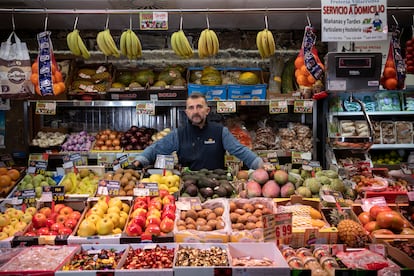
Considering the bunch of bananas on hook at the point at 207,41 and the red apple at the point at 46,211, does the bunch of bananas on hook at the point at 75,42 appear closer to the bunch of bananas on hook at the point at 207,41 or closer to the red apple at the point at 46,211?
the bunch of bananas on hook at the point at 207,41

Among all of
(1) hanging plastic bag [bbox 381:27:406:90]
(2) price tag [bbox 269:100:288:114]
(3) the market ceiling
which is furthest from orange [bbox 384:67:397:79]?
(2) price tag [bbox 269:100:288:114]

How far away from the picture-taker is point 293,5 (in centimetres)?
502

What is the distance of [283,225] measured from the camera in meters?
2.41

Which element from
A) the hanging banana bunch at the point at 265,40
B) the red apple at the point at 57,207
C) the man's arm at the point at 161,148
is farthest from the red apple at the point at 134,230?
the hanging banana bunch at the point at 265,40

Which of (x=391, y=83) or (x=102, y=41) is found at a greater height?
(x=102, y=41)

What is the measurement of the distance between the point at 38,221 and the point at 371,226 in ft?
7.76

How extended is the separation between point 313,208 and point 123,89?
10.8ft

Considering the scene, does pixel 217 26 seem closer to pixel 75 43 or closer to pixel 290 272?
pixel 75 43

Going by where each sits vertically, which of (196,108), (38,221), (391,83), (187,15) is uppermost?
(187,15)

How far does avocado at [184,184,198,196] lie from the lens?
3242mm

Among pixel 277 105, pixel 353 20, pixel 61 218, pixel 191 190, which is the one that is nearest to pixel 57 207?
pixel 61 218

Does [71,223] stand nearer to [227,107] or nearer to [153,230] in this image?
[153,230]

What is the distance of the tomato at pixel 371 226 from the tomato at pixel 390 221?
1.0 inches

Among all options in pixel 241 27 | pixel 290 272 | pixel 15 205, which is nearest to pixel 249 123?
pixel 241 27
